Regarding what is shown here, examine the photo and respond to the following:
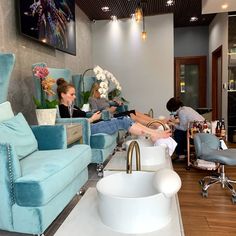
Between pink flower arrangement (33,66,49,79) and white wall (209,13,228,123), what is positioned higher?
white wall (209,13,228,123)

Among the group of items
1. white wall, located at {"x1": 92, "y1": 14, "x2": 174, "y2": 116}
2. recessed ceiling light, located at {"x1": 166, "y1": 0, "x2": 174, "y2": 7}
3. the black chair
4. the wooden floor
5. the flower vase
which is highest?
recessed ceiling light, located at {"x1": 166, "y1": 0, "x2": 174, "y2": 7}

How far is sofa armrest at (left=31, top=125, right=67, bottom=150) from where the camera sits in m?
2.25

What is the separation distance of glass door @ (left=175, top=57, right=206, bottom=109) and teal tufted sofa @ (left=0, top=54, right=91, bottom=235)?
5.88 meters

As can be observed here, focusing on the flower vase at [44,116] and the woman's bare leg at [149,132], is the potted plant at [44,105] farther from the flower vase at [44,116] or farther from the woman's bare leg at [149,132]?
the woman's bare leg at [149,132]

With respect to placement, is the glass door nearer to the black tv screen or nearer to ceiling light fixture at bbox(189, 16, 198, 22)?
ceiling light fixture at bbox(189, 16, 198, 22)

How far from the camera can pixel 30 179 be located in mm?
1476

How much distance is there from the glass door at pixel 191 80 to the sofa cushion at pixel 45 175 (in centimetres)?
596

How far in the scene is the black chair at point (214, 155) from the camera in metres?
2.44

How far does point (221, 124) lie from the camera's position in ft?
10.5

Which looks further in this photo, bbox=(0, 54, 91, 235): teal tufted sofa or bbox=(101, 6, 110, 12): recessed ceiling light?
bbox=(101, 6, 110, 12): recessed ceiling light

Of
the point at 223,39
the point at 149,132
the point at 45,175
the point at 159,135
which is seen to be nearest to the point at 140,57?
the point at 223,39

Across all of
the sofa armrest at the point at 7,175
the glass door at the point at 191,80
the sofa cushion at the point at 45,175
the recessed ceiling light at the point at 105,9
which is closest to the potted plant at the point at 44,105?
A: the sofa cushion at the point at 45,175

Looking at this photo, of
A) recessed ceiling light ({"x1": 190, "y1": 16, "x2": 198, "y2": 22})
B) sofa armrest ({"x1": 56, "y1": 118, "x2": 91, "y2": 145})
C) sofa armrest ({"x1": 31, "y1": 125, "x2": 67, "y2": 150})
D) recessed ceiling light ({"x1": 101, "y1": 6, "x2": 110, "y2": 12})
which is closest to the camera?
sofa armrest ({"x1": 31, "y1": 125, "x2": 67, "y2": 150})

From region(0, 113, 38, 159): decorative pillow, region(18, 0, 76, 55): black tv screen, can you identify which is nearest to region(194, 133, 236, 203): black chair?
region(0, 113, 38, 159): decorative pillow
